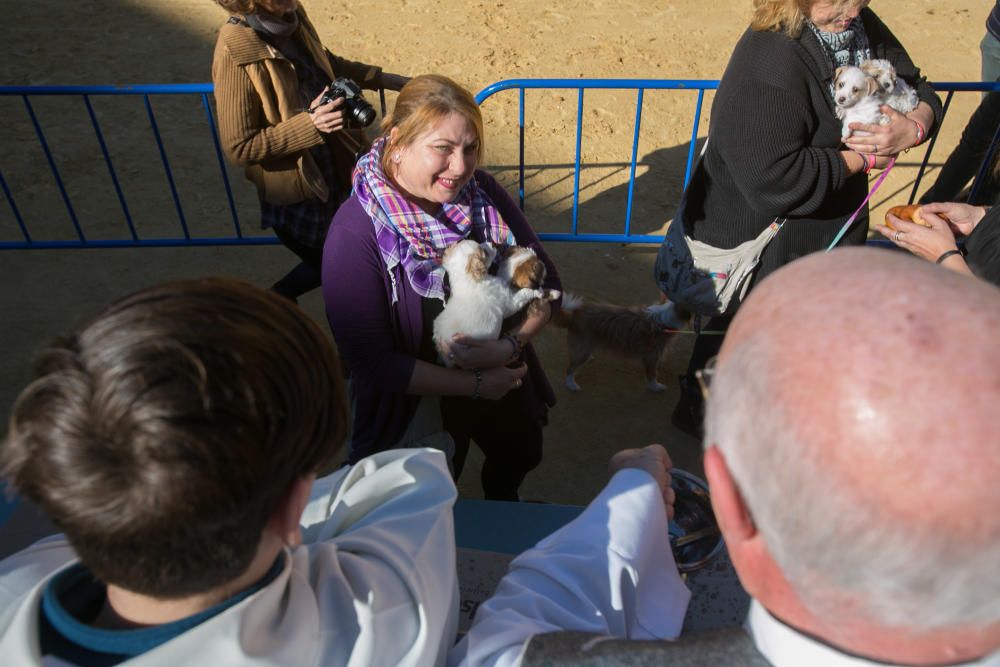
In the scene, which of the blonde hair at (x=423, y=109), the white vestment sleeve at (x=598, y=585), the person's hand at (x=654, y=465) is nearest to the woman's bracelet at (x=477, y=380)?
the blonde hair at (x=423, y=109)

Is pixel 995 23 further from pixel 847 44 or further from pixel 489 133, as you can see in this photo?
pixel 489 133

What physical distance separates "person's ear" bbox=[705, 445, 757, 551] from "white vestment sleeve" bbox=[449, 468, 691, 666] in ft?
1.10

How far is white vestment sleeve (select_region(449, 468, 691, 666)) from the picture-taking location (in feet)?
3.53

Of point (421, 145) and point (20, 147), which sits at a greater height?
point (421, 145)

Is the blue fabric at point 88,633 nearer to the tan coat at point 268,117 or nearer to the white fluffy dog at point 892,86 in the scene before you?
the tan coat at point 268,117

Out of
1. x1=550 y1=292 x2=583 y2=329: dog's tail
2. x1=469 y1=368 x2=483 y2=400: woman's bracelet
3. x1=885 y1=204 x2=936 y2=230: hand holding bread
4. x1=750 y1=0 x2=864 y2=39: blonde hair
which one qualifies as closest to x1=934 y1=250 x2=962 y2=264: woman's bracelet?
Answer: x1=885 y1=204 x2=936 y2=230: hand holding bread

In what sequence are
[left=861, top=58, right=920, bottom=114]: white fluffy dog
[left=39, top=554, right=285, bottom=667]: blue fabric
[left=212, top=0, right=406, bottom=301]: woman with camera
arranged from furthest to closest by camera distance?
[left=212, top=0, right=406, bottom=301]: woman with camera < [left=861, top=58, right=920, bottom=114]: white fluffy dog < [left=39, top=554, right=285, bottom=667]: blue fabric

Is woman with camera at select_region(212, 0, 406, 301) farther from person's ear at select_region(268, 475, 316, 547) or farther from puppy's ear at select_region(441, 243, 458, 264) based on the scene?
person's ear at select_region(268, 475, 316, 547)

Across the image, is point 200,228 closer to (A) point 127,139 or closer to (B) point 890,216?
(A) point 127,139

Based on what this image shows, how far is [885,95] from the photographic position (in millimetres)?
2664

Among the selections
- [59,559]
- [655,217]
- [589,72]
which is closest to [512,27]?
[589,72]

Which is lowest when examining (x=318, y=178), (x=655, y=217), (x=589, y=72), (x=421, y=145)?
(x=655, y=217)

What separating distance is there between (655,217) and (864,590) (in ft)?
15.6

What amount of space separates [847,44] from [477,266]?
1.68 meters
